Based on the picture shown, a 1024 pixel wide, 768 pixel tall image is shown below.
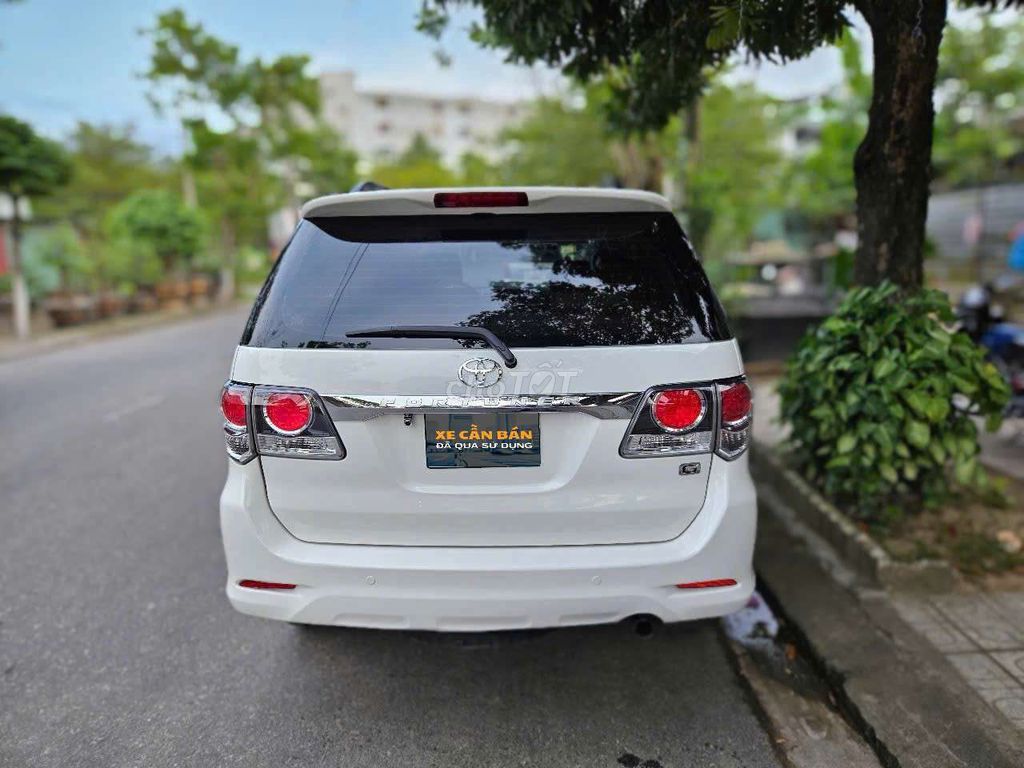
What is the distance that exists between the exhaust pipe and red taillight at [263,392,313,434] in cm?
123

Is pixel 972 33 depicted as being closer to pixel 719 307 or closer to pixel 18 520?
pixel 719 307

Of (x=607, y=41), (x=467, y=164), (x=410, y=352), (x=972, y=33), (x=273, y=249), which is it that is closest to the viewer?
(x=410, y=352)

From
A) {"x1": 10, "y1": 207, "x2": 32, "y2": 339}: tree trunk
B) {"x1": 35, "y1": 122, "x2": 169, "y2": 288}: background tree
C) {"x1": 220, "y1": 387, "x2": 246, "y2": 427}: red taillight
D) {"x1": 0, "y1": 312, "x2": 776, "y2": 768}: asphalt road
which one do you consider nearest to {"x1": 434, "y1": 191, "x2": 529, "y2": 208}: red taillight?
{"x1": 220, "y1": 387, "x2": 246, "y2": 427}: red taillight

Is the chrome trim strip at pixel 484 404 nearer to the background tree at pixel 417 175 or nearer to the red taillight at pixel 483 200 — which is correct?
the red taillight at pixel 483 200

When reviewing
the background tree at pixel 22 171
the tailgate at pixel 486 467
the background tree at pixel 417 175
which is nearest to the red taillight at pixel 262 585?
the tailgate at pixel 486 467

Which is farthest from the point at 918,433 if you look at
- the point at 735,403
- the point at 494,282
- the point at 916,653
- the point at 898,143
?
the point at 494,282

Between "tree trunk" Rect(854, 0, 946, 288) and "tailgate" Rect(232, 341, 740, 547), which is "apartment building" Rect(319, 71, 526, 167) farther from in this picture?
"tailgate" Rect(232, 341, 740, 547)

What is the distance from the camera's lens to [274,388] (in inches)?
91.4

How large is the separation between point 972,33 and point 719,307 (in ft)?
59.5

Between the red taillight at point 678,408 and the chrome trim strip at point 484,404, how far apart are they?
0.08 m

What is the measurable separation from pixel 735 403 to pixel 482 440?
81 cm

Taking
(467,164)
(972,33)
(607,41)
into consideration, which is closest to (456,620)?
(607,41)

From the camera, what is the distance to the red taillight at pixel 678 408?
230 centimetres

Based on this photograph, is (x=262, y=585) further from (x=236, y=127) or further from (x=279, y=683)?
(x=236, y=127)
